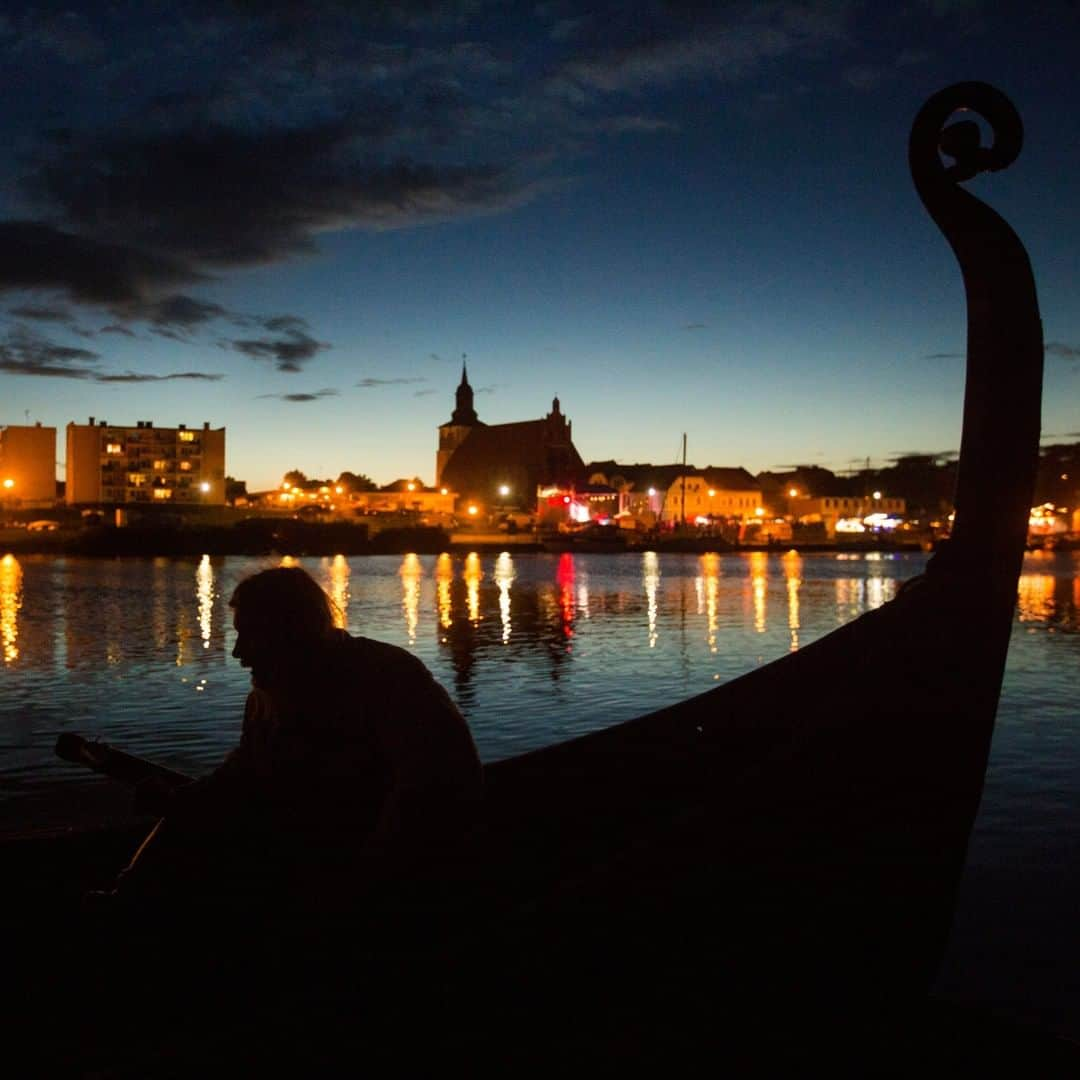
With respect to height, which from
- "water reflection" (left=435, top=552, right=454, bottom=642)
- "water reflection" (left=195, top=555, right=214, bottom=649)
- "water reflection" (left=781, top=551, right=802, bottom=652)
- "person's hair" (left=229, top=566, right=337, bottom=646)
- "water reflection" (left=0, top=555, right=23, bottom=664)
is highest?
"person's hair" (left=229, top=566, right=337, bottom=646)

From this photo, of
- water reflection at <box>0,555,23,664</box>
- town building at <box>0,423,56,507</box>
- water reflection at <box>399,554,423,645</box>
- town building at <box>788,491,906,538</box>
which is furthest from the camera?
town building at <box>788,491,906,538</box>

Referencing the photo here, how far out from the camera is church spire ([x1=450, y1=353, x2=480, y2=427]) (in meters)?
157

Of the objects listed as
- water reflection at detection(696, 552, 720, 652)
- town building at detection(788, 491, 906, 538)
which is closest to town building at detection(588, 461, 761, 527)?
town building at detection(788, 491, 906, 538)

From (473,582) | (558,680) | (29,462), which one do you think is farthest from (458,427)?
(558,680)

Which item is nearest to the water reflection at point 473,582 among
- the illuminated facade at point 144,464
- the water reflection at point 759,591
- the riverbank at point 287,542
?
the water reflection at point 759,591

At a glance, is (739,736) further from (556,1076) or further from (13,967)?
(13,967)

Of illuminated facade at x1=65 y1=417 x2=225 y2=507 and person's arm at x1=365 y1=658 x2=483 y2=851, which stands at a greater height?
illuminated facade at x1=65 y1=417 x2=225 y2=507

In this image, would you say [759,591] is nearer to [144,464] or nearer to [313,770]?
[313,770]

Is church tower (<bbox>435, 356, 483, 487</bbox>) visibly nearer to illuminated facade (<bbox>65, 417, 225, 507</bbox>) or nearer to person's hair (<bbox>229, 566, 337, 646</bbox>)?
illuminated facade (<bbox>65, 417, 225, 507</bbox>)

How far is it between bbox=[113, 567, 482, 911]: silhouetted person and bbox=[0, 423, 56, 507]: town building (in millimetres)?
129684

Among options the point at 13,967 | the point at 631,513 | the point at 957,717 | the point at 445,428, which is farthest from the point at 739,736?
the point at 445,428

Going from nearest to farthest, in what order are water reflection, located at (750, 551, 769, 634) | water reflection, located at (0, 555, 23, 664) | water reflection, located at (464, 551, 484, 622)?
water reflection, located at (0, 555, 23, 664) → water reflection, located at (750, 551, 769, 634) → water reflection, located at (464, 551, 484, 622)

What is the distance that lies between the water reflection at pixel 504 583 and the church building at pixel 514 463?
4714cm

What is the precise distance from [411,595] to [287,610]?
35249 mm
